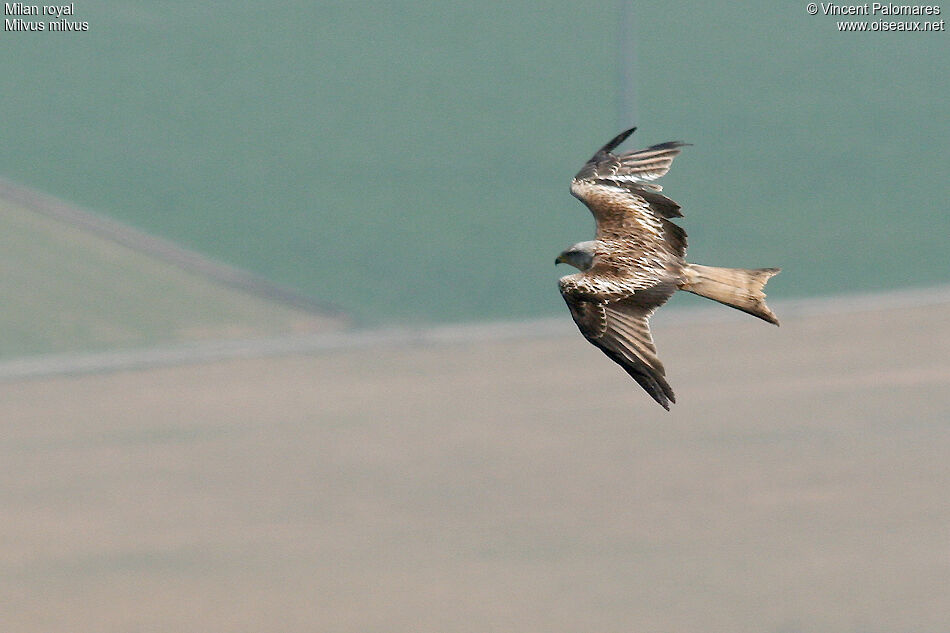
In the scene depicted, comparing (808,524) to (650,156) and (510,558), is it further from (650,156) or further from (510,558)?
(650,156)

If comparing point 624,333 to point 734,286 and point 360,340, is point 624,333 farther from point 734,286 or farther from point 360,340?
point 360,340

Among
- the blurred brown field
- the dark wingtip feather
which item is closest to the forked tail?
the dark wingtip feather

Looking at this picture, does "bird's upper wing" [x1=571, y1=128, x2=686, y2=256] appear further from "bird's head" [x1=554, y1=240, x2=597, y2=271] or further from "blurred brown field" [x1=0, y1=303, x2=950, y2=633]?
"blurred brown field" [x1=0, y1=303, x2=950, y2=633]

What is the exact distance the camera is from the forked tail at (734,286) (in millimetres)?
5801

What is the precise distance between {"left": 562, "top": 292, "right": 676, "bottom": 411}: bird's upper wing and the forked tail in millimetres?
265

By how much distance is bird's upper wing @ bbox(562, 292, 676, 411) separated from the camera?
19.4 feet

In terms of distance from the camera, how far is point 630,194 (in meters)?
7.93

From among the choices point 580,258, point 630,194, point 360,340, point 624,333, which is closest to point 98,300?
point 360,340

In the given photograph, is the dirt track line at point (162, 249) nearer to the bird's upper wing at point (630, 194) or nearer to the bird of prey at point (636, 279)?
the bird's upper wing at point (630, 194)

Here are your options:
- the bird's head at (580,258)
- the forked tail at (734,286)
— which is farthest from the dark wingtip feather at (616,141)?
the forked tail at (734,286)

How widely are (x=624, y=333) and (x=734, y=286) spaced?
1.88ft

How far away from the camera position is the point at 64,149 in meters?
37.7

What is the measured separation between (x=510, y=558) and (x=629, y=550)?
110 inches

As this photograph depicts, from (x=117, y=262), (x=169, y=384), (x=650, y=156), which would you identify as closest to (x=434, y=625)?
(x=169, y=384)
